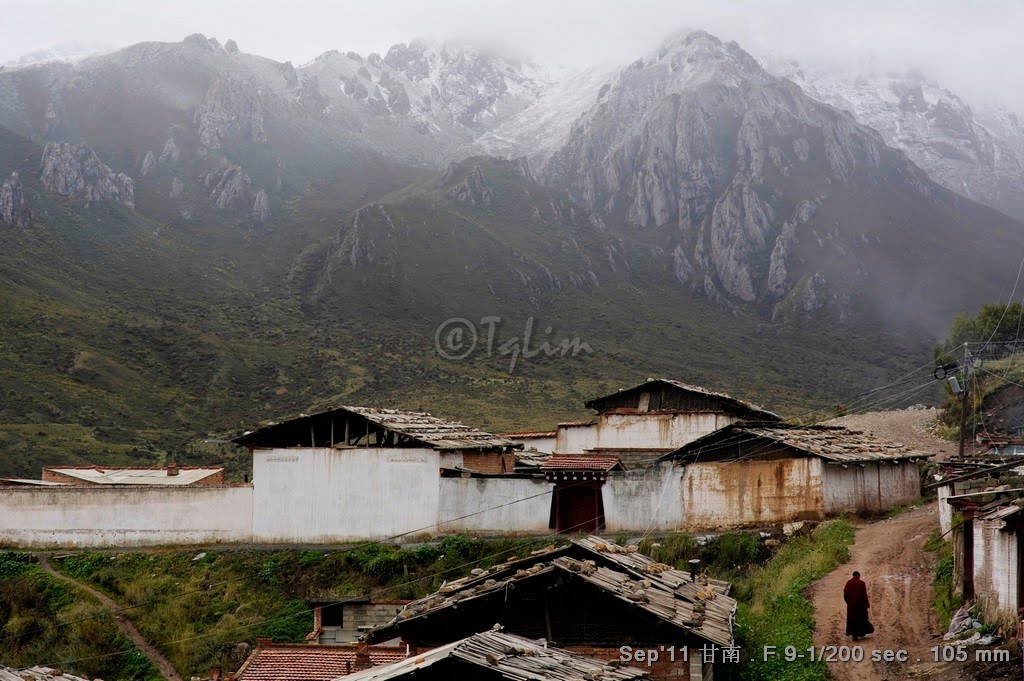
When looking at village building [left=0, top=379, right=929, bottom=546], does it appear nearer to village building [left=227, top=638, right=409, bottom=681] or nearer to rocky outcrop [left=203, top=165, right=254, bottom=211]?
village building [left=227, top=638, right=409, bottom=681]

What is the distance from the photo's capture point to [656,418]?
4188 centimetres

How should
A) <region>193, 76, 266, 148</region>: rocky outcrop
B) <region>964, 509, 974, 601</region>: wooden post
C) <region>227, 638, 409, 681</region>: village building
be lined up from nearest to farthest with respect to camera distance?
<region>964, 509, 974, 601</region>: wooden post, <region>227, 638, 409, 681</region>: village building, <region>193, 76, 266, 148</region>: rocky outcrop

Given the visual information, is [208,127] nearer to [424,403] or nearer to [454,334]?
[454,334]

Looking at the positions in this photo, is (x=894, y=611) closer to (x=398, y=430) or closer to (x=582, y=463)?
(x=582, y=463)

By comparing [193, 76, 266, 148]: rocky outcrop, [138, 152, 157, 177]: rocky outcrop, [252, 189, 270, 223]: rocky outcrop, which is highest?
[193, 76, 266, 148]: rocky outcrop

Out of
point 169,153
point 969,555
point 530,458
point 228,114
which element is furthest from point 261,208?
point 969,555

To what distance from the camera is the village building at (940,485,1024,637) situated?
15469 millimetres

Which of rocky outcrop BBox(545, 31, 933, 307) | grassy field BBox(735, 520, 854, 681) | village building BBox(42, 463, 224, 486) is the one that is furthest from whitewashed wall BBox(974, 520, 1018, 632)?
rocky outcrop BBox(545, 31, 933, 307)

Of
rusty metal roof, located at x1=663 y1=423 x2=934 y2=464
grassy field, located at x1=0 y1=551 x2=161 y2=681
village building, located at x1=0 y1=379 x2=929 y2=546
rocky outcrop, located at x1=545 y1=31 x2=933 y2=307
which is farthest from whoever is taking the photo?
rocky outcrop, located at x1=545 y1=31 x2=933 y2=307

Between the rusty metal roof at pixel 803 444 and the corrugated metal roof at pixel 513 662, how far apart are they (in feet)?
57.6

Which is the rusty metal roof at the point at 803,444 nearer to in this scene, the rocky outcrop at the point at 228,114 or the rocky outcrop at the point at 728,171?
the rocky outcrop at the point at 728,171

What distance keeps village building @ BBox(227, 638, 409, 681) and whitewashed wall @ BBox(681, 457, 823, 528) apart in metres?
13.0

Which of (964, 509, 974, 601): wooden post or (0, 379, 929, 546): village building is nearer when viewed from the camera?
(964, 509, 974, 601): wooden post

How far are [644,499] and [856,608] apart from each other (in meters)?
14.9
